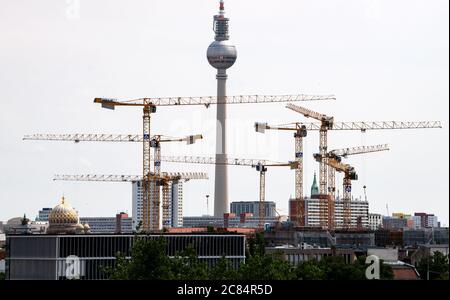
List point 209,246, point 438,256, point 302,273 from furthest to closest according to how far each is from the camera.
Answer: point 438,256, point 209,246, point 302,273

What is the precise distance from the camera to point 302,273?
12212 cm

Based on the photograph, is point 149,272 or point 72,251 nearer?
point 149,272

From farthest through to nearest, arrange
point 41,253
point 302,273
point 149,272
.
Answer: point 41,253
point 302,273
point 149,272

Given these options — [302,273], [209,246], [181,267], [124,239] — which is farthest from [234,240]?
[181,267]

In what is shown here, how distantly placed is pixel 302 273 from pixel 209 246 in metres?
37.1

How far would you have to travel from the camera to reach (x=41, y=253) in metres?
149

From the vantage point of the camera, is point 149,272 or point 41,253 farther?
point 41,253

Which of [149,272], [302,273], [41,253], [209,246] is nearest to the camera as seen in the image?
[149,272]
